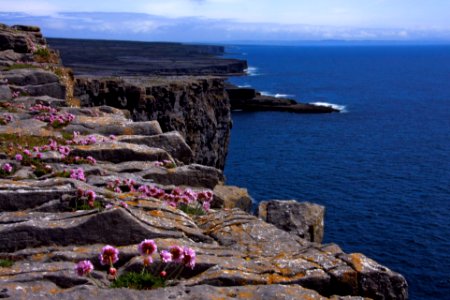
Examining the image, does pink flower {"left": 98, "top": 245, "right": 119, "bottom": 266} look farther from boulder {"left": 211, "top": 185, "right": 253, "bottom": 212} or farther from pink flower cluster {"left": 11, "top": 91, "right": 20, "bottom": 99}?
pink flower cluster {"left": 11, "top": 91, "right": 20, "bottom": 99}

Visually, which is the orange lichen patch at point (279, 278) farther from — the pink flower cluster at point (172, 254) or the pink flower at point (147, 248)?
the pink flower at point (147, 248)

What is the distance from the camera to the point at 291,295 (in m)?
8.54

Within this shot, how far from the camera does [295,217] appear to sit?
16.0m

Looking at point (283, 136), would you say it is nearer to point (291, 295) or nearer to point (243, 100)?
point (243, 100)

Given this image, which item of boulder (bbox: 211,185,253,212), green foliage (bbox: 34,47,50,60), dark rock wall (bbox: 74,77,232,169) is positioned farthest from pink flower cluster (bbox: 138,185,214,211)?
dark rock wall (bbox: 74,77,232,169)

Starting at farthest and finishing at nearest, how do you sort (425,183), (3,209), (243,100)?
(243,100) → (425,183) → (3,209)

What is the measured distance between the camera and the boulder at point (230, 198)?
15438 millimetres

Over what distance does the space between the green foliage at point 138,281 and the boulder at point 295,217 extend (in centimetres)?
728

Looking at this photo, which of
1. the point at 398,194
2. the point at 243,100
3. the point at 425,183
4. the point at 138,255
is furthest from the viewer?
the point at 243,100

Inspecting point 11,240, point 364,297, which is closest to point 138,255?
point 11,240

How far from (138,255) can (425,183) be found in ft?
204

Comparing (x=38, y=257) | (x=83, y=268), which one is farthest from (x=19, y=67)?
(x=83, y=268)

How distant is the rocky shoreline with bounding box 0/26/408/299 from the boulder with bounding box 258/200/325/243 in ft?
0.13

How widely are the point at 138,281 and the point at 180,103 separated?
194 feet
